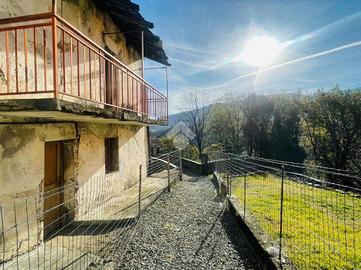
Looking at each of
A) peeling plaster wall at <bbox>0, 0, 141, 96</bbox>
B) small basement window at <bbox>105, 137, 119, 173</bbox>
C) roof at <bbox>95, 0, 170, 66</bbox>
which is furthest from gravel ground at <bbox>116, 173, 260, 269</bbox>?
roof at <bbox>95, 0, 170, 66</bbox>

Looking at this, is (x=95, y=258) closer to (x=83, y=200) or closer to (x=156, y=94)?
(x=83, y=200)

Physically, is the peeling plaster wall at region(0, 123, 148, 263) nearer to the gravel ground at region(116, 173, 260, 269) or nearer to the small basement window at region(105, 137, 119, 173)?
the small basement window at region(105, 137, 119, 173)

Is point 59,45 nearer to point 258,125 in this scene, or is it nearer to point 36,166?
point 36,166

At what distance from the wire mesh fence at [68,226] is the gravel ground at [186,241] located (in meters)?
0.38

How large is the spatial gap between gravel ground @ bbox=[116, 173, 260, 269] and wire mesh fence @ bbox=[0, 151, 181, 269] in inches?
14.9

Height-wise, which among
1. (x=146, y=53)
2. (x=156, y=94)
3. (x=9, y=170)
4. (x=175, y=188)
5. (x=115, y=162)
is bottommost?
(x=175, y=188)

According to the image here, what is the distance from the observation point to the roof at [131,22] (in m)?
7.51

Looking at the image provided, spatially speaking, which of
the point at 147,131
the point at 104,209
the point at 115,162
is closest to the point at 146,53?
the point at 147,131

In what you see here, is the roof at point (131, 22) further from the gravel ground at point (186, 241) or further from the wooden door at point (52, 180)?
the gravel ground at point (186, 241)

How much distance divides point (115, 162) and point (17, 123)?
501 cm

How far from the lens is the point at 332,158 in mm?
18453

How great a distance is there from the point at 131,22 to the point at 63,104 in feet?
20.3

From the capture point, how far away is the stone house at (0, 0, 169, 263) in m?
3.68

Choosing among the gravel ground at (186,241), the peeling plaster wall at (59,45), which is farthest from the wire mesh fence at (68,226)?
the peeling plaster wall at (59,45)
